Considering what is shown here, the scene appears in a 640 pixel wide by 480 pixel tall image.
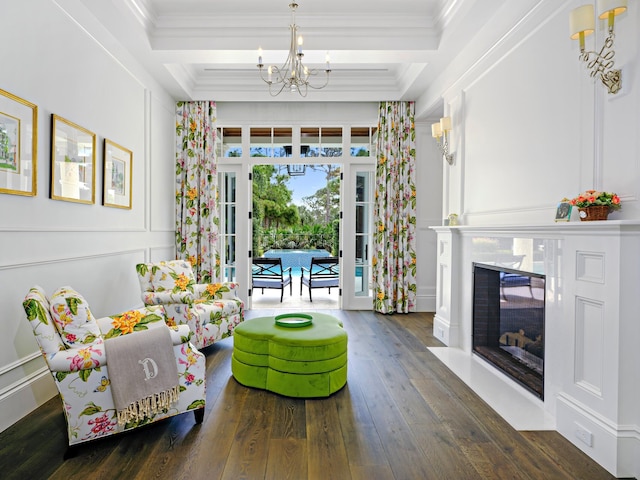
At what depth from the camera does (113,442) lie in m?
2.27

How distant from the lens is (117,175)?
153 inches

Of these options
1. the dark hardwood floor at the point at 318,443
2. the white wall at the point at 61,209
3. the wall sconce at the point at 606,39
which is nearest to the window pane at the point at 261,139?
the white wall at the point at 61,209

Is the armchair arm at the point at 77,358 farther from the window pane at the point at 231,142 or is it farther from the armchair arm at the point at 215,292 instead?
the window pane at the point at 231,142

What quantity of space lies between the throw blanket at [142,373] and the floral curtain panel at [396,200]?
12.5 feet

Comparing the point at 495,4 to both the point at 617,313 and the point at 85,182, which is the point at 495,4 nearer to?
the point at 617,313

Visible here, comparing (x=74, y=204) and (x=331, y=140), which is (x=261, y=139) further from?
(x=74, y=204)

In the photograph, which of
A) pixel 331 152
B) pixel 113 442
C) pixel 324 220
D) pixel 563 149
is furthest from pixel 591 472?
pixel 324 220

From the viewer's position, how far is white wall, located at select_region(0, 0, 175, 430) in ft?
8.15

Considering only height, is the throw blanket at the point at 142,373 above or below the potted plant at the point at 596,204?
below

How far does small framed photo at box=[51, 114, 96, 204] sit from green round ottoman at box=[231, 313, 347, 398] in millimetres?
1713

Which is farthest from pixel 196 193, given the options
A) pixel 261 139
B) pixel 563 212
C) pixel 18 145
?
pixel 563 212

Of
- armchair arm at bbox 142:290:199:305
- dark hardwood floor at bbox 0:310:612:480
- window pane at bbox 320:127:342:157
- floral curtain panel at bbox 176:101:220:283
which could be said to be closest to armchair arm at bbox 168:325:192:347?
dark hardwood floor at bbox 0:310:612:480

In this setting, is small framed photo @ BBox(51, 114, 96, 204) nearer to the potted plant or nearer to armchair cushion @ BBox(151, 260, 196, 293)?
armchair cushion @ BBox(151, 260, 196, 293)

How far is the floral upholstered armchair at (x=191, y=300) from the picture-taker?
3662 millimetres
